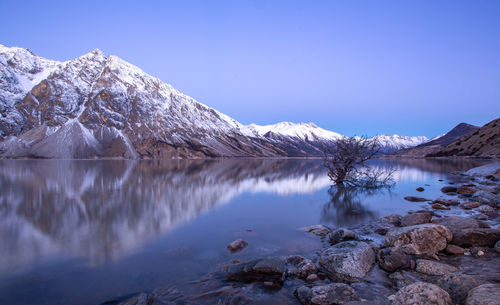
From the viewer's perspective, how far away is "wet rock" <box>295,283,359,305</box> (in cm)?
567

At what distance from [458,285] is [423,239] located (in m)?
2.91

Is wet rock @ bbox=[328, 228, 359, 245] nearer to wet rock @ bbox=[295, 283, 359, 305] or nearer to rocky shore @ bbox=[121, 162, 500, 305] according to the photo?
rocky shore @ bbox=[121, 162, 500, 305]

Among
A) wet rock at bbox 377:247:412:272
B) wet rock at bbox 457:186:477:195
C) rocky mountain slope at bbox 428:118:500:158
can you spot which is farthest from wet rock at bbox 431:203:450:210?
rocky mountain slope at bbox 428:118:500:158

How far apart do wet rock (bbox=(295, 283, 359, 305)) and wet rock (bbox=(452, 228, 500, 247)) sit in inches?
201

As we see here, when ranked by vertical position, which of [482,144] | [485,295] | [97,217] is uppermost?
[482,144]

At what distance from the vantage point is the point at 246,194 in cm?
2148

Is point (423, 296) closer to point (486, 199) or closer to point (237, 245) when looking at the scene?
point (237, 245)

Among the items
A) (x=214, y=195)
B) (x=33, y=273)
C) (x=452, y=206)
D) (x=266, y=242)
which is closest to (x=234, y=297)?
(x=266, y=242)

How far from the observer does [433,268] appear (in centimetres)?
690

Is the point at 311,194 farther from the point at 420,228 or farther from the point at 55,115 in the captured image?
the point at 55,115

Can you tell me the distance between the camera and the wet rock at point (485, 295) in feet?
14.9

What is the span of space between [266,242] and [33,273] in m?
6.92

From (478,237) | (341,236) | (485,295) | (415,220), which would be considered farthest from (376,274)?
(415,220)

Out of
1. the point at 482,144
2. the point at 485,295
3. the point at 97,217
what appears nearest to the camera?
the point at 485,295
